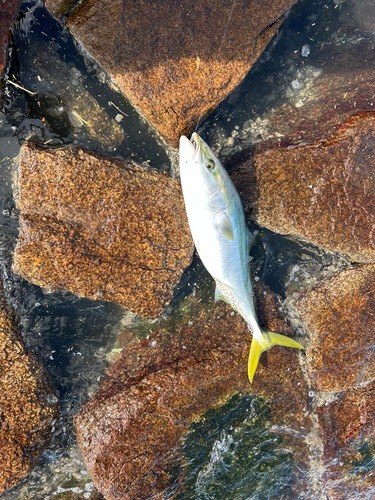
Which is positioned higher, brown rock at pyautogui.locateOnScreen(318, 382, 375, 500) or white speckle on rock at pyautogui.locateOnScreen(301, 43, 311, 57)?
white speckle on rock at pyautogui.locateOnScreen(301, 43, 311, 57)

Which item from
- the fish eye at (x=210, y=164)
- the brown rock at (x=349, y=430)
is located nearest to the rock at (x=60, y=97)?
the fish eye at (x=210, y=164)

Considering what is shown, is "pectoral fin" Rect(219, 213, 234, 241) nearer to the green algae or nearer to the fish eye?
the fish eye

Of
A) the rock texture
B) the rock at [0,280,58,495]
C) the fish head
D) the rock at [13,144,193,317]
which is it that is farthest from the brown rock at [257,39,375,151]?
the rock at [0,280,58,495]

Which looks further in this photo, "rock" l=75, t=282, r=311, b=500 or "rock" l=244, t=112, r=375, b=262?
"rock" l=244, t=112, r=375, b=262

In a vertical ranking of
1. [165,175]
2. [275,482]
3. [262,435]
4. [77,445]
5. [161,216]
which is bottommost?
[275,482]

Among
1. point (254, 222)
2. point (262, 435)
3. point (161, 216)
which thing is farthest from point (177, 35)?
point (262, 435)

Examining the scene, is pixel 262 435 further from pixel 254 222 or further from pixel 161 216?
pixel 161 216

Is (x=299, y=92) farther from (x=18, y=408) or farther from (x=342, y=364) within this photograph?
(x=18, y=408)
